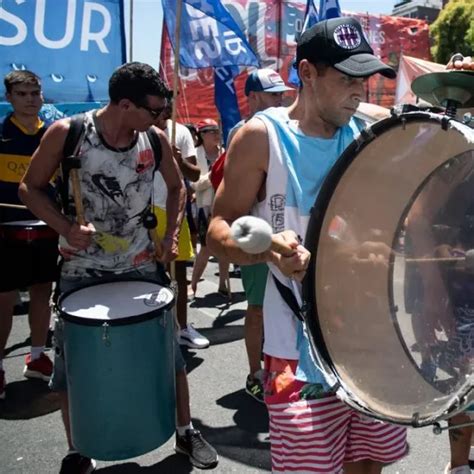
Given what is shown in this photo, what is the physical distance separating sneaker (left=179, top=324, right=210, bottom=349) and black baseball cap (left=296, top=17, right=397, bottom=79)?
9.13 feet

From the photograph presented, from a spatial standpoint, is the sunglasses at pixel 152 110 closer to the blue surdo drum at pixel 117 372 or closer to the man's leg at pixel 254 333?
the blue surdo drum at pixel 117 372

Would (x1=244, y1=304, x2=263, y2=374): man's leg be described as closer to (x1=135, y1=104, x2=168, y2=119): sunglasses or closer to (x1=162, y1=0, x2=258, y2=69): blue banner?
(x1=135, y1=104, x2=168, y2=119): sunglasses

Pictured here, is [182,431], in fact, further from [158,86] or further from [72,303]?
[158,86]

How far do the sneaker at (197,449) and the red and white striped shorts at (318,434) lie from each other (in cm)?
97

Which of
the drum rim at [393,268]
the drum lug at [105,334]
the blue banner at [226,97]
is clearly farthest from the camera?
the blue banner at [226,97]

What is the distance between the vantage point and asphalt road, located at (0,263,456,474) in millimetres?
2615

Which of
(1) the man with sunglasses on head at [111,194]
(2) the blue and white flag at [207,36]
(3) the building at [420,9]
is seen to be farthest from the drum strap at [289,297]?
(3) the building at [420,9]

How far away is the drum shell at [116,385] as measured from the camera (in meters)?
2.05

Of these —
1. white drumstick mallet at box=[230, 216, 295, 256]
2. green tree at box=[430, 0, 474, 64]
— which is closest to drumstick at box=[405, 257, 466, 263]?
white drumstick mallet at box=[230, 216, 295, 256]

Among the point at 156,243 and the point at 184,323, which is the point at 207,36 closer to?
the point at 184,323

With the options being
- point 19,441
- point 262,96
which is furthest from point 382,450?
point 262,96

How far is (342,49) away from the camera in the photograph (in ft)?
5.25

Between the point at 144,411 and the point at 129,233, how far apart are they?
77 centimetres

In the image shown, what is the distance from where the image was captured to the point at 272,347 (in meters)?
1.70
